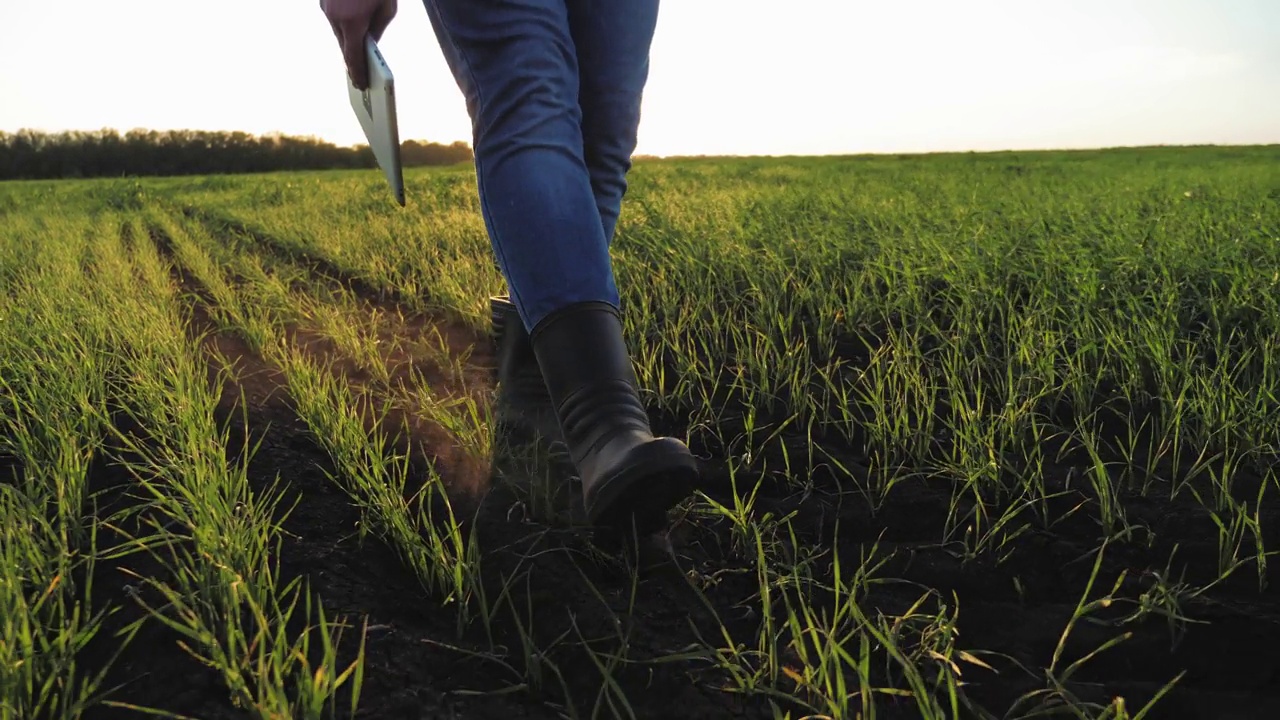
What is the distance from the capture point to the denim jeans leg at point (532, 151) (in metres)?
1.32

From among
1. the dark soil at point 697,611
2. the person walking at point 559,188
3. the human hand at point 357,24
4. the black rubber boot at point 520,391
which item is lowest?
the dark soil at point 697,611

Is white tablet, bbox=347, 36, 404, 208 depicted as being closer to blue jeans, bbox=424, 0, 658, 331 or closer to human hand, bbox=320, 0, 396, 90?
human hand, bbox=320, 0, 396, 90

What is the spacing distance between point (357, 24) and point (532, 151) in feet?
1.51

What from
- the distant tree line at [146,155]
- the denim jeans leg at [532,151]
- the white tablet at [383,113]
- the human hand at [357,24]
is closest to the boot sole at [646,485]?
the denim jeans leg at [532,151]

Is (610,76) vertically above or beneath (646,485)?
above

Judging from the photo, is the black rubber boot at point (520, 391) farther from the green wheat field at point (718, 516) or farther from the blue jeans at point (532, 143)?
the blue jeans at point (532, 143)

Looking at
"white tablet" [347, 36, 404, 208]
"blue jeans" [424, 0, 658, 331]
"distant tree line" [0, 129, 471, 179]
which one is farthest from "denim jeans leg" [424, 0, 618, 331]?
"distant tree line" [0, 129, 471, 179]

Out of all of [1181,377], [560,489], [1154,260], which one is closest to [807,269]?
[1154,260]

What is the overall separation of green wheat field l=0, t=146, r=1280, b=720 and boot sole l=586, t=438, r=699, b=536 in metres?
0.08

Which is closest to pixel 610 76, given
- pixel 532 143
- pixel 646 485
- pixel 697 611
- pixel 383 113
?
pixel 532 143

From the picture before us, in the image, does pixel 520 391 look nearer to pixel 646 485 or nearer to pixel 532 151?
pixel 532 151

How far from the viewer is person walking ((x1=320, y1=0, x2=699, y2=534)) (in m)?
1.23

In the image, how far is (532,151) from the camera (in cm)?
135

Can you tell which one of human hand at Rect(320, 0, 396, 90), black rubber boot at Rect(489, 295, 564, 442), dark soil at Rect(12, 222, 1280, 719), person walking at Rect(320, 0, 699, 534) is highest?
human hand at Rect(320, 0, 396, 90)
